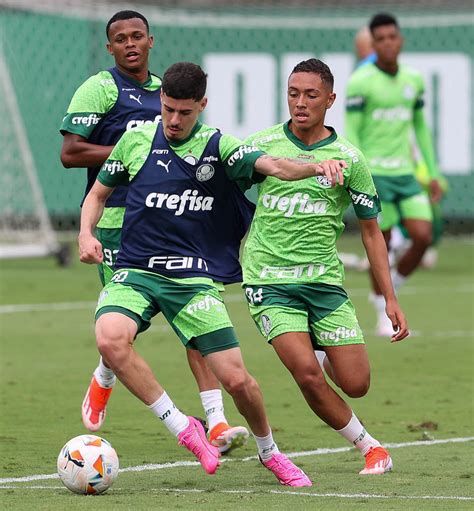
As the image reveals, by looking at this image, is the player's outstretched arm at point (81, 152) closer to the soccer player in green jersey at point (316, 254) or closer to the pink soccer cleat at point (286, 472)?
the soccer player in green jersey at point (316, 254)

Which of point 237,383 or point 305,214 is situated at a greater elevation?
point 305,214

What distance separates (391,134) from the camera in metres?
13.9

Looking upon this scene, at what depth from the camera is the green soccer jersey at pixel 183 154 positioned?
25.0ft

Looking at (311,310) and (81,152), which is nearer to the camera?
(311,310)

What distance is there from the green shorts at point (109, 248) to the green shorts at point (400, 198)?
5.17m

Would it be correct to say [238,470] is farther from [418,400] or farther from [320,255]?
[418,400]

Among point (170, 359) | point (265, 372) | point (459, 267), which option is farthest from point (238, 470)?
point (459, 267)

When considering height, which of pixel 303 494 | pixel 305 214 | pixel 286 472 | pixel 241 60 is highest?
pixel 305 214

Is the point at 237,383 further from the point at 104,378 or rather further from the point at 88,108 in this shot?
the point at 88,108

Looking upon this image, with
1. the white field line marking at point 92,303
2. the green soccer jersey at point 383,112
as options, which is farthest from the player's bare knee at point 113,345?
the white field line marking at point 92,303

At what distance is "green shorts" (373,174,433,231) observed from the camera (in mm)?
13758

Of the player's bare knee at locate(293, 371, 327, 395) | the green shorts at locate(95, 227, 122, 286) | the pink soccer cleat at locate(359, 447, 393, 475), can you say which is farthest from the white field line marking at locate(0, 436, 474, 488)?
the green shorts at locate(95, 227, 122, 286)

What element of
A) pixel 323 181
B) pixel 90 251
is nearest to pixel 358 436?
pixel 323 181

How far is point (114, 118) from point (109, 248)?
78cm
